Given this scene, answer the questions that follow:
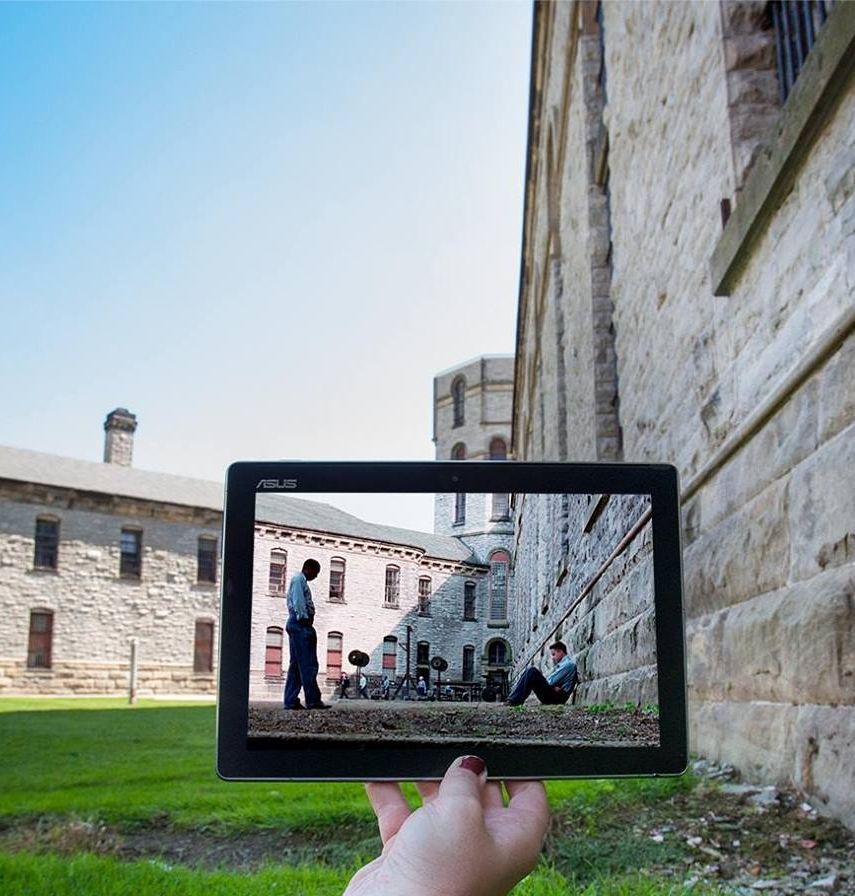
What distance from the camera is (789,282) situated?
4051 mm

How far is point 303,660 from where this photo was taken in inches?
72.2

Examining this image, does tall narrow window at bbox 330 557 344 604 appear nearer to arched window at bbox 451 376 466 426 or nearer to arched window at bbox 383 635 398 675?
arched window at bbox 383 635 398 675

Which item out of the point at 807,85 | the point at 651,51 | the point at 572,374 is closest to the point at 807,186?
the point at 807,85

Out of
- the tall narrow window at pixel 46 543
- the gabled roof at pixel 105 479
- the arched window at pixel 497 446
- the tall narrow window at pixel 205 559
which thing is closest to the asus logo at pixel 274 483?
the gabled roof at pixel 105 479

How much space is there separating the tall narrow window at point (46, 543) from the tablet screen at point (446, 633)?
3124cm

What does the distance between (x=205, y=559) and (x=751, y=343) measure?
31.6 meters

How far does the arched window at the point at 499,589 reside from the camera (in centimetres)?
215

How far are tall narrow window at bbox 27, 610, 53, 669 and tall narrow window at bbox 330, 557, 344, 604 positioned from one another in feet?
101

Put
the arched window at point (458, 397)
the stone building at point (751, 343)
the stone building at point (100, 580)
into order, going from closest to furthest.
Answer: the stone building at point (751, 343)
the stone building at point (100, 580)
the arched window at point (458, 397)

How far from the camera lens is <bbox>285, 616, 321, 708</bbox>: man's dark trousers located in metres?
1.77

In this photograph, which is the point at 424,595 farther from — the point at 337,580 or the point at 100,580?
the point at 100,580

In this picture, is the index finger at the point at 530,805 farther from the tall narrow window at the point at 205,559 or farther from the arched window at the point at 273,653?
the tall narrow window at the point at 205,559

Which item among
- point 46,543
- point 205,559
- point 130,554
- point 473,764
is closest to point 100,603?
point 130,554

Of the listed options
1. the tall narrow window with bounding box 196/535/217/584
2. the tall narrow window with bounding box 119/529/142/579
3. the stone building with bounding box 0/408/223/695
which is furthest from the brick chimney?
the tall narrow window with bounding box 196/535/217/584
